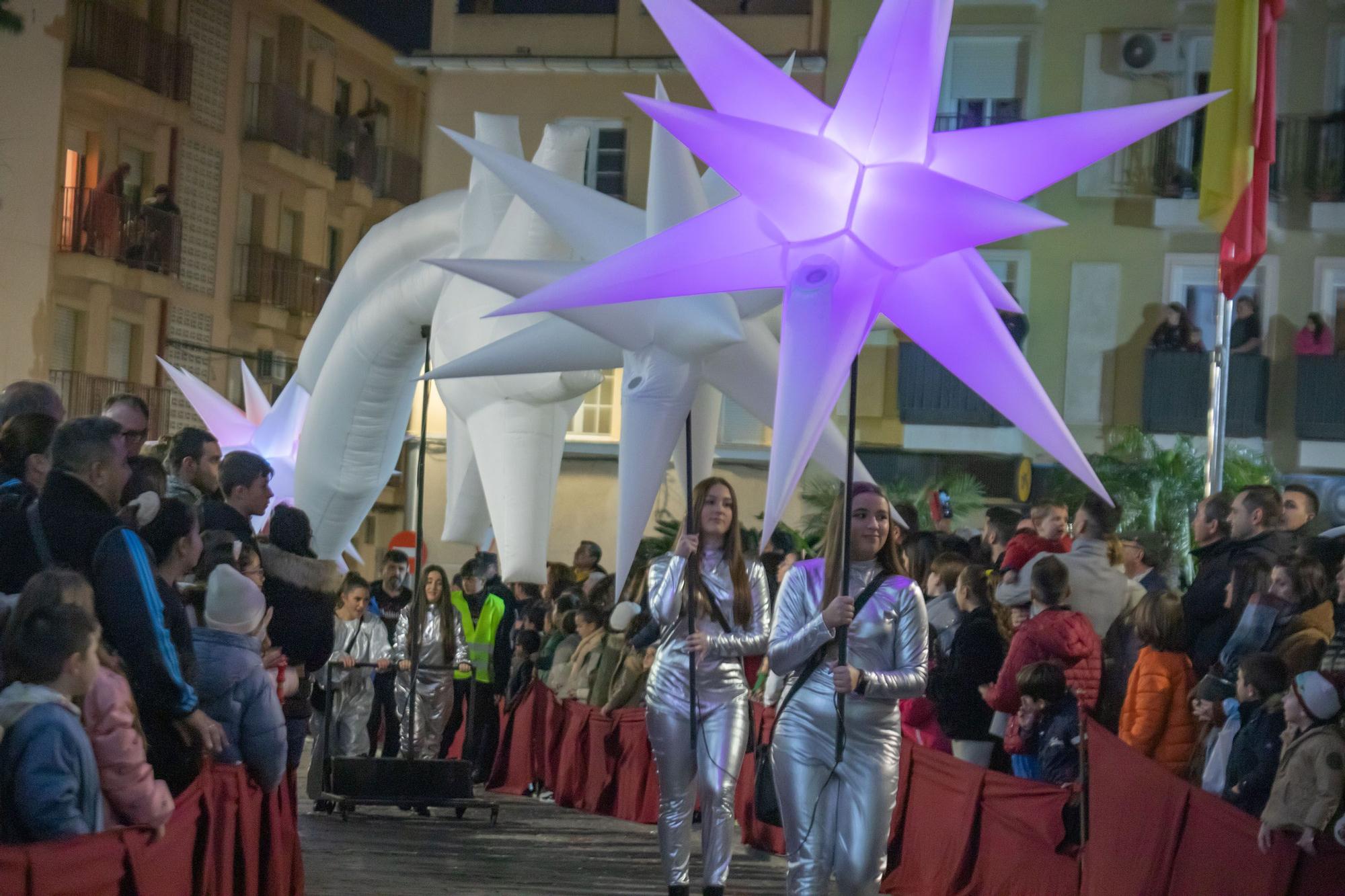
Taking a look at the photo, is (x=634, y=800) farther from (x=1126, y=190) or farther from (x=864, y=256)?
(x=1126, y=190)

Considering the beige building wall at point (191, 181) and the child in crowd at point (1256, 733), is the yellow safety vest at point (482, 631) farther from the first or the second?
the beige building wall at point (191, 181)

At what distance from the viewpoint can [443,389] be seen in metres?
9.79

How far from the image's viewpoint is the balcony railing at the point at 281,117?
96.8 feet

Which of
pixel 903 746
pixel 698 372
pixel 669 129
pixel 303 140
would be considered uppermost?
pixel 303 140

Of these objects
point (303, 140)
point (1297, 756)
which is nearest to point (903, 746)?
point (1297, 756)

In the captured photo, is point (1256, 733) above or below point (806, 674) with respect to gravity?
below

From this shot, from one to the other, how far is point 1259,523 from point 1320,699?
1.96 meters

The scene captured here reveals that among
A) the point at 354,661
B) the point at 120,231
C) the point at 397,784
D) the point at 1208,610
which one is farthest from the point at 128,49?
the point at 1208,610

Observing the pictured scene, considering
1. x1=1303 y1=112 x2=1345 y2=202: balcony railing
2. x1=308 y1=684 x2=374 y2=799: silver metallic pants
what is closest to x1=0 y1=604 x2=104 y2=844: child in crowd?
x1=308 y1=684 x2=374 y2=799: silver metallic pants

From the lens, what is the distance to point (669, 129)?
19.0 ft

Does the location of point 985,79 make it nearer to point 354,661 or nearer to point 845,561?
point 354,661

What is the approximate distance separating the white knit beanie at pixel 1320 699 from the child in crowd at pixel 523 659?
9216mm

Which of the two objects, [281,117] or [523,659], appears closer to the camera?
[523,659]

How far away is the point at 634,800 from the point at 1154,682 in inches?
217
